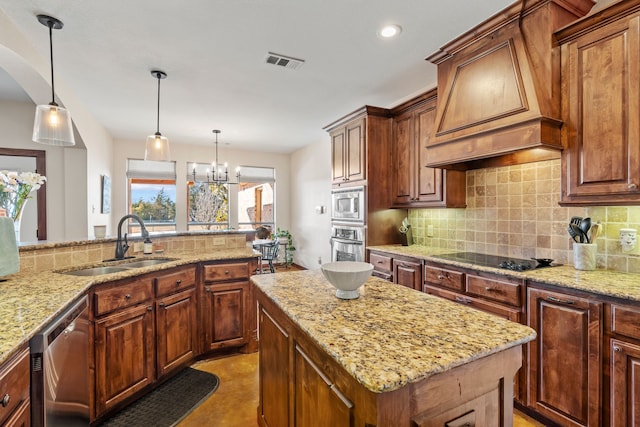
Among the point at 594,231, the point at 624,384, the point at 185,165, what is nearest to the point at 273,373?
the point at 624,384

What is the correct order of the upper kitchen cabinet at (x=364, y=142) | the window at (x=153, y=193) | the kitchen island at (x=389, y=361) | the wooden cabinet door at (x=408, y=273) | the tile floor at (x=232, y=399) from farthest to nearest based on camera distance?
1. the window at (x=153, y=193)
2. the upper kitchen cabinet at (x=364, y=142)
3. the wooden cabinet door at (x=408, y=273)
4. the tile floor at (x=232, y=399)
5. the kitchen island at (x=389, y=361)

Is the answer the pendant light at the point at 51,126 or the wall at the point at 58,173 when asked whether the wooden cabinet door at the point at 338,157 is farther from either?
the wall at the point at 58,173

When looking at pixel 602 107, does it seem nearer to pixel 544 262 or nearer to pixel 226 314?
pixel 544 262

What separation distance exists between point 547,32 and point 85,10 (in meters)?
3.11

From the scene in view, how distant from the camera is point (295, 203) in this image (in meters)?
7.18

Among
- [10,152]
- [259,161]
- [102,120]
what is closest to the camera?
[10,152]

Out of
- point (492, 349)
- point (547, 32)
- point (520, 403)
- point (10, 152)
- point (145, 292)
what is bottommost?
point (520, 403)

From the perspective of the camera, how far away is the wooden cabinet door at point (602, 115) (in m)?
1.72

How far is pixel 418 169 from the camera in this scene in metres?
3.28

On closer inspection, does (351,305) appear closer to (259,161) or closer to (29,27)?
(29,27)

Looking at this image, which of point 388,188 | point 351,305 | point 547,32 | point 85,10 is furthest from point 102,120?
point 547,32

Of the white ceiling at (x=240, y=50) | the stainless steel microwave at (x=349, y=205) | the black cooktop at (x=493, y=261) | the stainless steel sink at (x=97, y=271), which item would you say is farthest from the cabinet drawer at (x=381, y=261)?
the stainless steel sink at (x=97, y=271)

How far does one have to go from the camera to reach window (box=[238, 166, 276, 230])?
23.1ft

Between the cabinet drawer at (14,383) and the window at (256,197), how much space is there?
5915 millimetres
